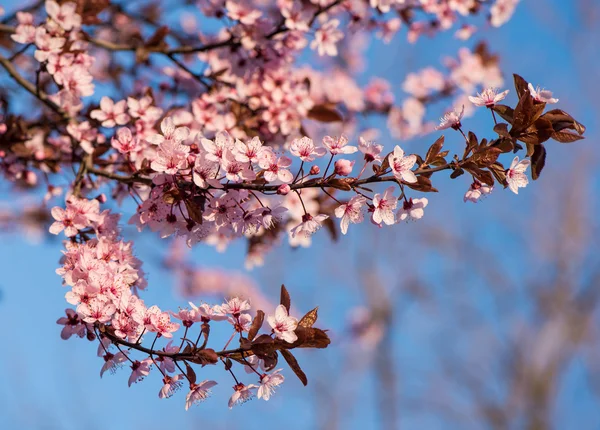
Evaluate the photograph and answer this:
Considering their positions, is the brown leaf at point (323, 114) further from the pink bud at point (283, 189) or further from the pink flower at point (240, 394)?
the pink flower at point (240, 394)

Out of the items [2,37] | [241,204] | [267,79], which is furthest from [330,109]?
[2,37]

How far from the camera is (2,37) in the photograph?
2629mm

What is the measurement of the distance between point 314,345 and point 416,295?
10102mm

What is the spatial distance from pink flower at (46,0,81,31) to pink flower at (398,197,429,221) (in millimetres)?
1333

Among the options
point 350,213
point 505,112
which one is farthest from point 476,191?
point 350,213

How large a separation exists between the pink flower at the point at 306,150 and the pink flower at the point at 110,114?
2.55 feet

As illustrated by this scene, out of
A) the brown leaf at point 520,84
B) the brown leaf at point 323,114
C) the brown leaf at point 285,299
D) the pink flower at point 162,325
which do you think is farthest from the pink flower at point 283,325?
the brown leaf at point 323,114

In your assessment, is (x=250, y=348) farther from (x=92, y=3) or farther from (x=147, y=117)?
(x=92, y=3)

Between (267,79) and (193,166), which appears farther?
(267,79)

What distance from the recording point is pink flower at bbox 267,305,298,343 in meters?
1.46

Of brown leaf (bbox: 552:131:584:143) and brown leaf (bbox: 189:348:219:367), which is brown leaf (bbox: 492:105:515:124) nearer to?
brown leaf (bbox: 552:131:584:143)

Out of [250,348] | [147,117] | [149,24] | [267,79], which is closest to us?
[250,348]

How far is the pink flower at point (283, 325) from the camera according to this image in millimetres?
1465

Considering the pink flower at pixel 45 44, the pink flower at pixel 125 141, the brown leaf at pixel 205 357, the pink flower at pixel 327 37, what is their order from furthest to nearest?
the pink flower at pixel 327 37, the pink flower at pixel 45 44, the pink flower at pixel 125 141, the brown leaf at pixel 205 357
